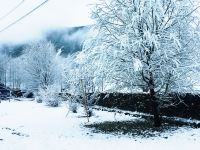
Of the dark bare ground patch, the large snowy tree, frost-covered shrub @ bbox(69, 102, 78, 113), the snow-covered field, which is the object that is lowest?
the snow-covered field

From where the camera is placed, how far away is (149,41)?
14711 mm

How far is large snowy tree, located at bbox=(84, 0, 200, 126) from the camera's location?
603 inches

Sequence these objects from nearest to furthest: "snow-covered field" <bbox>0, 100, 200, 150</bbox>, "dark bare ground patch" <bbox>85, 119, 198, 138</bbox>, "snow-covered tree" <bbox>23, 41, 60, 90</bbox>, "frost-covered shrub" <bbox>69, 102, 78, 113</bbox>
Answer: "snow-covered field" <bbox>0, 100, 200, 150</bbox> → "dark bare ground patch" <bbox>85, 119, 198, 138</bbox> → "frost-covered shrub" <bbox>69, 102, 78, 113</bbox> → "snow-covered tree" <bbox>23, 41, 60, 90</bbox>

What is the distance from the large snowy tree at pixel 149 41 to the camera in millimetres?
15305

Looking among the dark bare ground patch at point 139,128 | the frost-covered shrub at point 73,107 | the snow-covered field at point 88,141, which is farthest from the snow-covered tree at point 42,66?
the snow-covered field at point 88,141

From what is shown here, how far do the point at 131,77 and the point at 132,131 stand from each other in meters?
2.37

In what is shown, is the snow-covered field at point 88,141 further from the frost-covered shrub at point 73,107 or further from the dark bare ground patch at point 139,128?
the frost-covered shrub at point 73,107

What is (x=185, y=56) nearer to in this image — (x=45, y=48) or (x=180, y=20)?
(x=180, y=20)

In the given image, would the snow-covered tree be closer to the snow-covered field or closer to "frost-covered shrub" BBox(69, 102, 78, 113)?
"frost-covered shrub" BBox(69, 102, 78, 113)

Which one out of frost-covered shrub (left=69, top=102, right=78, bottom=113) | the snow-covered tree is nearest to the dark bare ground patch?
frost-covered shrub (left=69, top=102, right=78, bottom=113)

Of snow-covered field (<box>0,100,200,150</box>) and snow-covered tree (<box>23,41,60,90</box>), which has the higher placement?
snow-covered tree (<box>23,41,60,90</box>)

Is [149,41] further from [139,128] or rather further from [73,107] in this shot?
[73,107]

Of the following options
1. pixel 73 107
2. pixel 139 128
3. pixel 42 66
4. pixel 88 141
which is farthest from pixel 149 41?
pixel 42 66

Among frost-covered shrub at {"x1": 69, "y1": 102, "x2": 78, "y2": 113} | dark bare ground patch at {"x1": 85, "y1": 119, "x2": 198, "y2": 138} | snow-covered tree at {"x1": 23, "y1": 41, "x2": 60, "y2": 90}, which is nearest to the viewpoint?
dark bare ground patch at {"x1": 85, "y1": 119, "x2": 198, "y2": 138}
